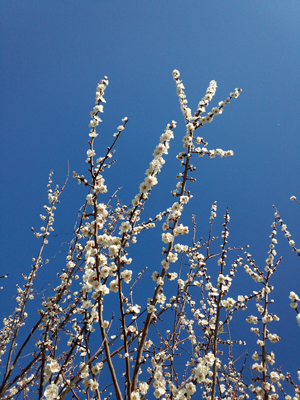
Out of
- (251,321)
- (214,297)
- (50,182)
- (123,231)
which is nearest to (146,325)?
(123,231)

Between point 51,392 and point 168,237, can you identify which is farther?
point 168,237

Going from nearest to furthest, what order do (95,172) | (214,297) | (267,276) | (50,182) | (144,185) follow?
(144,185)
(95,172)
(214,297)
(267,276)
(50,182)

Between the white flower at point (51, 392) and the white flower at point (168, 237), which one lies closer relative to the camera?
the white flower at point (51, 392)

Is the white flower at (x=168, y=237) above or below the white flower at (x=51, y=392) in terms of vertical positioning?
above

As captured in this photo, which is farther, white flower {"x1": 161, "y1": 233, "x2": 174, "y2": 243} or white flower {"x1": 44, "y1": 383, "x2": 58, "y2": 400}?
white flower {"x1": 161, "y1": 233, "x2": 174, "y2": 243}

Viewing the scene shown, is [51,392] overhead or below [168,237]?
below

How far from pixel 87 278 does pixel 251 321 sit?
305cm

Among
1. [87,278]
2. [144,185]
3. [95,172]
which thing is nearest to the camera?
[87,278]

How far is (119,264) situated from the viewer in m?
2.46

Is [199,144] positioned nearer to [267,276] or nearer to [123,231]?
[123,231]

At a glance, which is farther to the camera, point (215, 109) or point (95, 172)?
point (215, 109)

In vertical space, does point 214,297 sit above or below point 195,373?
above

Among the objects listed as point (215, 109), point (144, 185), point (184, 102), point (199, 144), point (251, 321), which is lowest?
point (251, 321)

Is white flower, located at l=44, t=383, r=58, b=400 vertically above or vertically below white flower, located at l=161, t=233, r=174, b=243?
below
